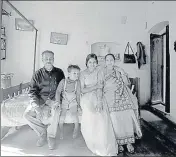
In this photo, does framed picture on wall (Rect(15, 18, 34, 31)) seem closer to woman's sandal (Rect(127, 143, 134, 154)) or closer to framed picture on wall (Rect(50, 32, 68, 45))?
framed picture on wall (Rect(50, 32, 68, 45))

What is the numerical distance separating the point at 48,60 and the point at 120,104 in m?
0.49

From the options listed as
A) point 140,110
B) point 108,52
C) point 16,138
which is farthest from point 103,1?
point 16,138

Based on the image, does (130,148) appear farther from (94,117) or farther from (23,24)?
(23,24)

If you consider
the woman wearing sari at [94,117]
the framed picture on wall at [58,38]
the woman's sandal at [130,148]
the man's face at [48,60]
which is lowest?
the woman's sandal at [130,148]

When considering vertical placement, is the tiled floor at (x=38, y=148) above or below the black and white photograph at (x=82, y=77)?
below

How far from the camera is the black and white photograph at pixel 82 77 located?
1045 mm

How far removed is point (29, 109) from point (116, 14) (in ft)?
2.42

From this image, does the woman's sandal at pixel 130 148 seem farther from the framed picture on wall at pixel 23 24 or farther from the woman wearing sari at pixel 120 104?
the framed picture on wall at pixel 23 24

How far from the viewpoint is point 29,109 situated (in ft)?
3.40

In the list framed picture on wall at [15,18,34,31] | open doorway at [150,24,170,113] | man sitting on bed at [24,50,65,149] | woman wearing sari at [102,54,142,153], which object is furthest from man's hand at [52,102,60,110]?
open doorway at [150,24,170,113]

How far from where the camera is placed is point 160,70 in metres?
1.13

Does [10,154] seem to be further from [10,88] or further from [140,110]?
[140,110]

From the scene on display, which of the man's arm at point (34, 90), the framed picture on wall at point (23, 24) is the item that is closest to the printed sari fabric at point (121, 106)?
the man's arm at point (34, 90)

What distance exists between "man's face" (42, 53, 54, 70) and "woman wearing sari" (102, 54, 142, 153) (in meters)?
0.30
